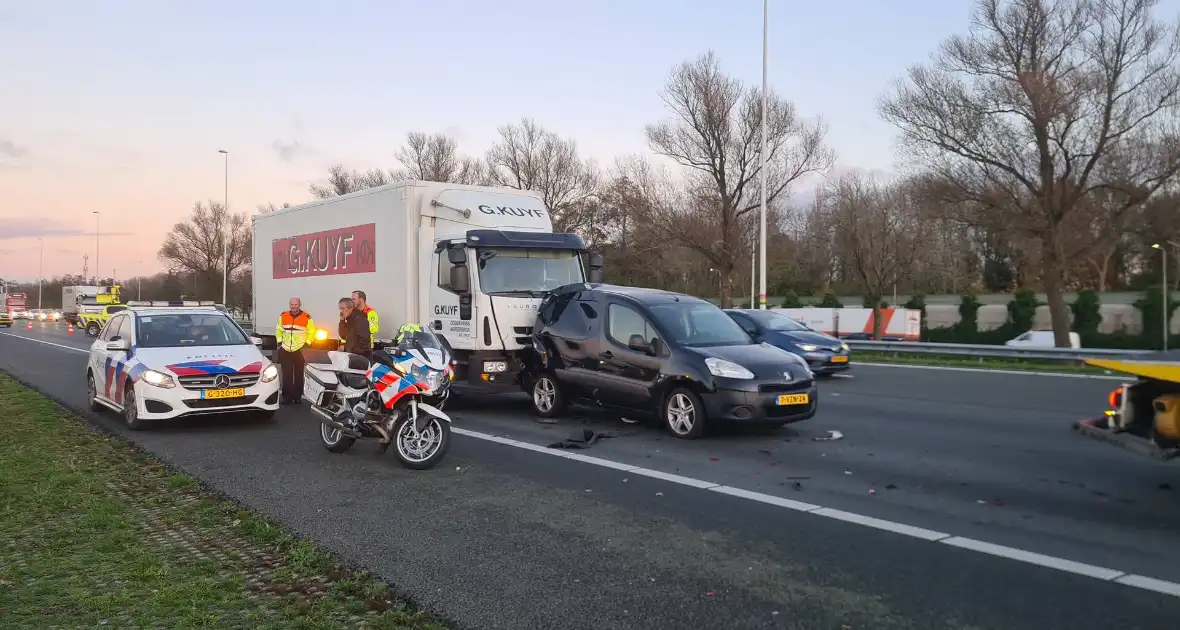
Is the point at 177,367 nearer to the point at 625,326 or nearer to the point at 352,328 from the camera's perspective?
the point at 352,328

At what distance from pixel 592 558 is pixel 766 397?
194 inches

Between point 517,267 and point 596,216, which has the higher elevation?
point 596,216

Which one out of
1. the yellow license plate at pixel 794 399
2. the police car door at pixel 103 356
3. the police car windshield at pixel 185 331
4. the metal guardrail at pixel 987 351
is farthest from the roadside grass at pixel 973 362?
the police car door at pixel 103 356

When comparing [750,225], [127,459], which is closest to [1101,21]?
[750,225]

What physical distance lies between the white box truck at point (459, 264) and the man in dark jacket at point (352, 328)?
470 millimetres

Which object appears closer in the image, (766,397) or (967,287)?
(766,397)

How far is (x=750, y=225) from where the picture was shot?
40750mm

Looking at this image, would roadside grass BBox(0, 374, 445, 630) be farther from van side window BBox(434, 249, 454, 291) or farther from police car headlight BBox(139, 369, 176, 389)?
van side window BBox(434, 249, 454, 291)

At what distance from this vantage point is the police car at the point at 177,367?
426 inches

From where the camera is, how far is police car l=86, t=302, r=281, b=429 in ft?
35.5

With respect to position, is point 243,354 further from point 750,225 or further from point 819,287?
point 819,287

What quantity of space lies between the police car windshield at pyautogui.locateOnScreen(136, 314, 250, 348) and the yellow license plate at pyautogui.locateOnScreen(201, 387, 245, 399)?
1.18 meters

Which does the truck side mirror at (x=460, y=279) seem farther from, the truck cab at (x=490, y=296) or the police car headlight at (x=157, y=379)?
the police car headlight at (x=157, y=379)

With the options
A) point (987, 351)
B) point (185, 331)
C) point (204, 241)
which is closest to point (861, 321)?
point (987, 351)
